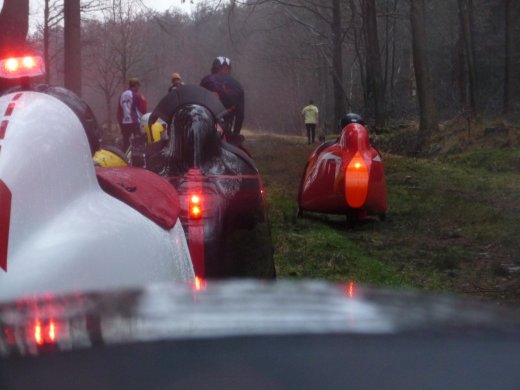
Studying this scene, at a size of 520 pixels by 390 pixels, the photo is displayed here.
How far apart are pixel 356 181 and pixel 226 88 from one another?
75.6 inches

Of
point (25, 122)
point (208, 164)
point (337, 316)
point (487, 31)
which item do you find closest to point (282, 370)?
point (337, 316)

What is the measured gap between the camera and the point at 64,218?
10.4ft

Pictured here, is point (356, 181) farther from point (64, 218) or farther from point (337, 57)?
point (337, 57)

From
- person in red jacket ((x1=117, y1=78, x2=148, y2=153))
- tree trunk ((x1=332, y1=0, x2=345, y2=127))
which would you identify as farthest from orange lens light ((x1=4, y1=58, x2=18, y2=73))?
tree trunk ((x1=332, y1=0, x2=345, y2=127))

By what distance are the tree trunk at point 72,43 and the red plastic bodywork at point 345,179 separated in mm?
9350

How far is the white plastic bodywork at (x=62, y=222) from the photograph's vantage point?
Result: 9.47 ft

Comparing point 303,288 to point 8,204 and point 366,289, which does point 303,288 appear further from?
point 8,204

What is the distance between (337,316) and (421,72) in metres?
24.5

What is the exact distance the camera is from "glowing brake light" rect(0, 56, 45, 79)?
160 inches

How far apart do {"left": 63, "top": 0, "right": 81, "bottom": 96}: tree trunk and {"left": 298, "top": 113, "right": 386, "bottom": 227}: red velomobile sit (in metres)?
9.37

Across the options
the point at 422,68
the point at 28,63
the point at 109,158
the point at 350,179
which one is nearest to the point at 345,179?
the point at 350,179

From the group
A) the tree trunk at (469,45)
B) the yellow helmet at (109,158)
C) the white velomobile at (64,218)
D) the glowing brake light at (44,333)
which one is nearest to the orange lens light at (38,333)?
the glowing brake light at (44,333)

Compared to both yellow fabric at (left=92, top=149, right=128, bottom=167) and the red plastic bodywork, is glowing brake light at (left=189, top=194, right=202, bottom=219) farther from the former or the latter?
the red plastic bodywork

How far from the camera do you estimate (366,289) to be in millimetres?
2230
